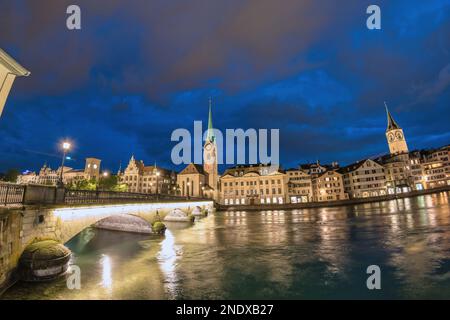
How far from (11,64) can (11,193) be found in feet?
21.0

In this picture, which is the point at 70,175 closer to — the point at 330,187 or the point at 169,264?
the point at 330,187

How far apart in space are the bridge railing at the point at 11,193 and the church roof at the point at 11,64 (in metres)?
5.37

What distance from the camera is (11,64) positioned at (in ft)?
32.3

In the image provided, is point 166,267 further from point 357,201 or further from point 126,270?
point 357,201

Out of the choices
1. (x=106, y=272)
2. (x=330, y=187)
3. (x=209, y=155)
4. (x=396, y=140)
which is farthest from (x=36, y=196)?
(x=396, y=140)

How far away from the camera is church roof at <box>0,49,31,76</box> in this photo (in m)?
9.51

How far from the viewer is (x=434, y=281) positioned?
9.83 meters

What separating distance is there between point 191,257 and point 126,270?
481 cm

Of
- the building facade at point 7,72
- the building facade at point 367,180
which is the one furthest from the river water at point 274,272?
the building facade at point 367,180

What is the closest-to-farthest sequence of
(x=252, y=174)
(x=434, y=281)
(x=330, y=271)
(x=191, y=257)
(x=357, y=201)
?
(x=434, y=281)
(x=330, y=271)
(x=191, y=257)
(x=357, y=201)
(x=252, y=174)

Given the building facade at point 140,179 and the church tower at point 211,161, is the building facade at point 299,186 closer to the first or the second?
the church tower at point 211,161

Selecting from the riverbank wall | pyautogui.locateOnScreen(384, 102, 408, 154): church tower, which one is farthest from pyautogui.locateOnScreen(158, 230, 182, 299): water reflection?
pyautogui.locateOnScreen(384, 102, 408, 154): church tower

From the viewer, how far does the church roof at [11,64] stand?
9505mm
